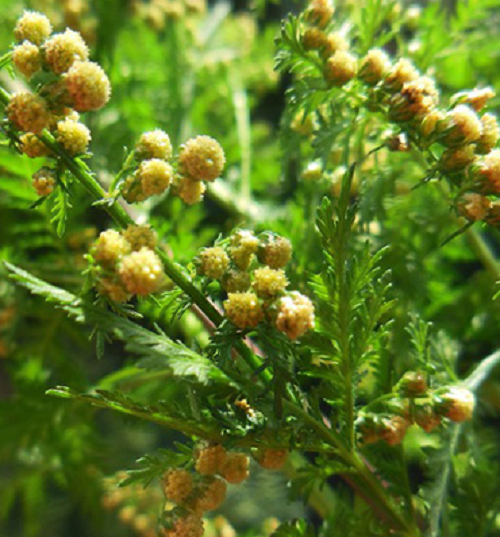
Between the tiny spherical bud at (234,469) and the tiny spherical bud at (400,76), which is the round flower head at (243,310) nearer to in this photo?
the tiny spherical bud at (234,469)

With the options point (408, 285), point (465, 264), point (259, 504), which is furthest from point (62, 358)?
point (465, 264)

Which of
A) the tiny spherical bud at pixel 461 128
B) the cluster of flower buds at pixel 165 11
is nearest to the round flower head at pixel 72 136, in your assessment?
the tiny spherical bud at pixel 461 128

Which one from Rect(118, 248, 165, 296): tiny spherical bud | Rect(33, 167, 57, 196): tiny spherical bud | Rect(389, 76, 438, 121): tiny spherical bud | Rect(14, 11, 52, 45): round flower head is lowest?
Rect(118, 248, 165, 296): tiny spherical bud

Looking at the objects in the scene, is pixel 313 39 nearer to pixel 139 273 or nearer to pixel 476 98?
pixel 476 98

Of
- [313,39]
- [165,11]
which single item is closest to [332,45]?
[313,39]

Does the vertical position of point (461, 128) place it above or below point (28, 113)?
below

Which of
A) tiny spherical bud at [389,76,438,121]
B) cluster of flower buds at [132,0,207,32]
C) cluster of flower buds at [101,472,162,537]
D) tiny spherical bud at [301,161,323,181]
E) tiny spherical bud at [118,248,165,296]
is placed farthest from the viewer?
cluster of flower buds at [132,0,207,32]

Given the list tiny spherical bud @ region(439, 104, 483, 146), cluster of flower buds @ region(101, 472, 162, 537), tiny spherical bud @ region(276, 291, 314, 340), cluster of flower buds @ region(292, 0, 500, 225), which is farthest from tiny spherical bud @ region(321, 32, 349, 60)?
cluster of flower buds @ region(101, 472, 162, 537)

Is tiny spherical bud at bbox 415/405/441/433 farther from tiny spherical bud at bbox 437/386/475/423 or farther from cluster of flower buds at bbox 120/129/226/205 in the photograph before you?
cluster of flower buds at bbox 120/129/226/205

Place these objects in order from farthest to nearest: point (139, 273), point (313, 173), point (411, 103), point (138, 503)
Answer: point (138, 503) < point (313, 173) < point (411, 103) < point (139, 273)
